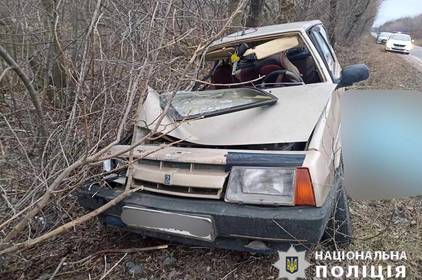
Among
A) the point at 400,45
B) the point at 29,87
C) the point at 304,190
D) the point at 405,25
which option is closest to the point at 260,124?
the point at 304,190

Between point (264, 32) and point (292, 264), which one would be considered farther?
point (264, 32)

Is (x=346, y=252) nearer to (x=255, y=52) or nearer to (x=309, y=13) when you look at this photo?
(x=255, y=52)

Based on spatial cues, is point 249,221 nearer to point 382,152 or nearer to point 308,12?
point 382,152

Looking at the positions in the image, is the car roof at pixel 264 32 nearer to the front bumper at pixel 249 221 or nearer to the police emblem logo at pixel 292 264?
the front bumper at pixel 249 221

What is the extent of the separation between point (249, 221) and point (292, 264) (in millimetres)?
431

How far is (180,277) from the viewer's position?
2379 millimetres

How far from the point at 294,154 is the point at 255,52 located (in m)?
1.56

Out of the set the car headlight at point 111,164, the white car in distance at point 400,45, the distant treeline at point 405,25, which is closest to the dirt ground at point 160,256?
the car headlight at point 111,164

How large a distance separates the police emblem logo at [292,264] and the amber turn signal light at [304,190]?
359 millimetres

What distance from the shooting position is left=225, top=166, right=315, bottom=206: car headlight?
1.98 meters

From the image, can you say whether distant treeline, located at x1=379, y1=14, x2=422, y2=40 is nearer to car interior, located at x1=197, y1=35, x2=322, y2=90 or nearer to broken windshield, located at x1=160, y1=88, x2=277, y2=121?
car interior, located at x1=197, y1=35, x2=322, y2=90

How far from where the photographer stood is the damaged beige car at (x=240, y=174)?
78.0 inches

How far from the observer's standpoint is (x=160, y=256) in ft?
8.44

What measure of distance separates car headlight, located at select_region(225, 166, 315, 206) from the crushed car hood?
0.28 metres
